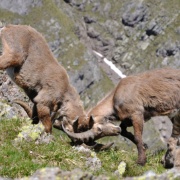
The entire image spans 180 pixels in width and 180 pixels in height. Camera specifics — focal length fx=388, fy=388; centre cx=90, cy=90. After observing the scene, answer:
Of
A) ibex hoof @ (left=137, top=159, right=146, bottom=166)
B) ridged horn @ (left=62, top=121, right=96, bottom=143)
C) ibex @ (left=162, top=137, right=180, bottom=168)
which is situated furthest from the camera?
ridged horn @ (left=62, top=121, right=96, bottom=143)

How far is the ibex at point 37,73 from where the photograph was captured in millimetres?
12898

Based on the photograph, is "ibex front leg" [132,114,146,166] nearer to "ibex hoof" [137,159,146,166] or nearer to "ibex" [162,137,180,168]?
"ibex hoof" [137,159,146,166]

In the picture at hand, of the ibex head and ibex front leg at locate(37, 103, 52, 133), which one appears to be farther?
ibex front leg at locate(37, 103, 52, 133)

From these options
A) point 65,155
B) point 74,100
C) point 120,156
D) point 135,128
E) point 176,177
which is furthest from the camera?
point 74,100

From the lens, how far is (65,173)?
5.77m

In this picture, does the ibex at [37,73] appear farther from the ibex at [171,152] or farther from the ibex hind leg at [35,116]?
the ibex at [171,152]

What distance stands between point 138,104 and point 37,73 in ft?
11.8

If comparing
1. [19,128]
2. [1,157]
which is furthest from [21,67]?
[1,157]

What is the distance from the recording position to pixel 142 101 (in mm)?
13227

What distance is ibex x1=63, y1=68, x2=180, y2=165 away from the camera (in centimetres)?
1291

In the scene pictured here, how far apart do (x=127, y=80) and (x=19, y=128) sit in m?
4.68

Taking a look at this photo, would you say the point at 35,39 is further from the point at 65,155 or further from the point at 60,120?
the point at 65,155

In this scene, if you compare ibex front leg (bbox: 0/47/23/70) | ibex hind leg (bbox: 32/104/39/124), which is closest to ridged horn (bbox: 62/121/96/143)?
ibex hind leg (bbox: 32/104/39/124)

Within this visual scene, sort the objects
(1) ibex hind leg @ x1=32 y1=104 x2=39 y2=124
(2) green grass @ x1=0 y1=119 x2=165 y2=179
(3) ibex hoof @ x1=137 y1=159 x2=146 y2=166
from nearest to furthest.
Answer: (2) green grass @ x1=0 y1=119 x2=165 y2=179, (3) ibex hoof @ x1=137 y1=159 x2=146 y2=166, (1) ibex hind leg @ x1=32 y1=104 x2=39 y2=124
